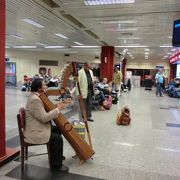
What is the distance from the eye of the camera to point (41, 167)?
3064 millimetres

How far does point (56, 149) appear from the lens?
2914 millimetres

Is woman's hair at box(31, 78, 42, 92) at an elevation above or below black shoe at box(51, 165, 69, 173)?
above

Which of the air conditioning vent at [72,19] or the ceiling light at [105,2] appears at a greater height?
the air conditioning vent at [72,19]

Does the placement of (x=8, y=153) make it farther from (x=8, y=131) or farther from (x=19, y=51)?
(x=19, y=51)

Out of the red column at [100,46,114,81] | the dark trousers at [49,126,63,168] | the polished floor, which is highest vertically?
the red column at [100,46,114,81]

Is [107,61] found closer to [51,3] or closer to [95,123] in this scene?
[95,123]

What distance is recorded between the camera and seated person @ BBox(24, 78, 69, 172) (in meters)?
2.72

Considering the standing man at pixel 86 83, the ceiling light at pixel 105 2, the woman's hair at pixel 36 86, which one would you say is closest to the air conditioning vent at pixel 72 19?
the ceiling light at pixel 105 2

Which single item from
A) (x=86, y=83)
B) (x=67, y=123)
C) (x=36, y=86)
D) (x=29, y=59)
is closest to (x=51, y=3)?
(x=86, y=83)

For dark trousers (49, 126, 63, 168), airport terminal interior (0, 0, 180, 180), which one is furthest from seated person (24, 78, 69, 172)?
airport terminal interior (0, 0, 180, 180)

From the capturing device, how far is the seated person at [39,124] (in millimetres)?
2723

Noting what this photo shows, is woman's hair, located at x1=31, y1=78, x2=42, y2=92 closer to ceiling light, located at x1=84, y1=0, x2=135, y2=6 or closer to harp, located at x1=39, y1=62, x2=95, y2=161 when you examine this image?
harp, located at x1=39, y1=62, x2=95, y2=161

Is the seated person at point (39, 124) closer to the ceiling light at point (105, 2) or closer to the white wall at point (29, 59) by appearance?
the ceiling light at point (105, 2)

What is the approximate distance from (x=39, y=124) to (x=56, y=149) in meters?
0.42
